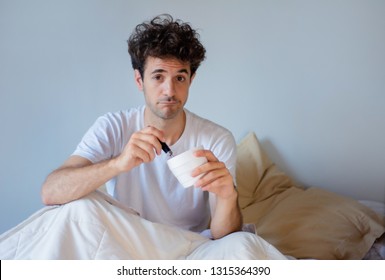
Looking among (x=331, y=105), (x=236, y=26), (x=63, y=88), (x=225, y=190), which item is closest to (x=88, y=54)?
(x=63, y=88)

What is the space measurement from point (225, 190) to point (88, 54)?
553 mm

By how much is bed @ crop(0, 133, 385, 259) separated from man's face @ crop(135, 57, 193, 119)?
25 centimetres

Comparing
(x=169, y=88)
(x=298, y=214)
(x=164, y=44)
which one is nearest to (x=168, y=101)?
(x=169, y=88)

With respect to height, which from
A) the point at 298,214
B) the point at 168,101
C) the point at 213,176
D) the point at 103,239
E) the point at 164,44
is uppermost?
the point at 164,44

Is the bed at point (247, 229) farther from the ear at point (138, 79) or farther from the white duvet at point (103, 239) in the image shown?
the ear at point (138, 79)

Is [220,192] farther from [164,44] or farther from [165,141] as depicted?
[164,44]

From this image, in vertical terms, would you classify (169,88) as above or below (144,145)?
above

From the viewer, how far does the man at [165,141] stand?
95 cm

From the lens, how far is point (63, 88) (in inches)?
45.7

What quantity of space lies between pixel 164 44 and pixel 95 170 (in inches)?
13.8

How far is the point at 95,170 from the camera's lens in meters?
0.92

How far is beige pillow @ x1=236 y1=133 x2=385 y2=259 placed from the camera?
1127mm

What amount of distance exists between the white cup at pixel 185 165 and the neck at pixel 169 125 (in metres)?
0.27
